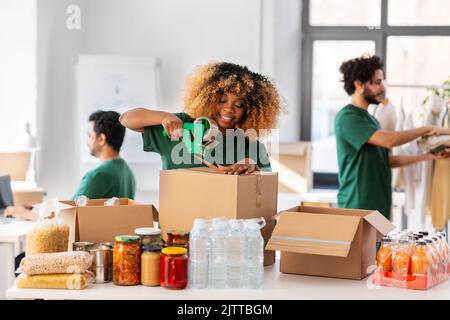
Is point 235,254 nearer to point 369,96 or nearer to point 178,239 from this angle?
point 178,239

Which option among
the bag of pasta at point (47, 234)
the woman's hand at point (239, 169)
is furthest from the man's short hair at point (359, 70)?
the bag of pasta at point (47, 234)

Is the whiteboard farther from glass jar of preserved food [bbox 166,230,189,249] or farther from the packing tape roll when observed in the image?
glass jar of preserved food [bbox 166,230,189,249]

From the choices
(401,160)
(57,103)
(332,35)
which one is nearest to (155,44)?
(57,103)

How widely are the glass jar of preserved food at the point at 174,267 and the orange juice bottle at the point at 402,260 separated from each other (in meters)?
0.61

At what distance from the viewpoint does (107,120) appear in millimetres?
3562

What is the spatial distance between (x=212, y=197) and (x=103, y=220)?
374 mm

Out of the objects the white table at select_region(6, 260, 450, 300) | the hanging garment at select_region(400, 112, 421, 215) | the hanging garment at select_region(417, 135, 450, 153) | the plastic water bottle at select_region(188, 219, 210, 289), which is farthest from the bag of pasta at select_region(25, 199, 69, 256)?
the hanging garment at select_region(400, 112, 421, 215)

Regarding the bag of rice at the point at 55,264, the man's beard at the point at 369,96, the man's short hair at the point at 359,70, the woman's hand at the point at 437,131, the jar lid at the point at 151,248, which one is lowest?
the bag of rice at the point at 55,264

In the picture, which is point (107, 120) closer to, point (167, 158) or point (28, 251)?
point (167, 158)

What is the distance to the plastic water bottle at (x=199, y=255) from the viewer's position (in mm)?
2129

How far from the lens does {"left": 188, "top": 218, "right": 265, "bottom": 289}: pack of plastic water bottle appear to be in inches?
83.8

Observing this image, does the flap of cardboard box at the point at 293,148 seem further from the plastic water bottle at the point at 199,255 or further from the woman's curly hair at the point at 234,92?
the plastic water bottle at the point at 199,255

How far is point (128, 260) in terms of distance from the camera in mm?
2172

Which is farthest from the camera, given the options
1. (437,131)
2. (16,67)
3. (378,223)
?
(16,67)
